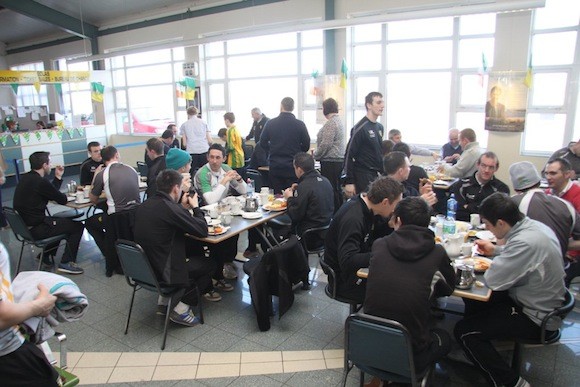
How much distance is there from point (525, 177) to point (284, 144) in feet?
9.15

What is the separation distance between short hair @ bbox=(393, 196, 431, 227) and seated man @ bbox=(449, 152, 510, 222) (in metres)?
2.14

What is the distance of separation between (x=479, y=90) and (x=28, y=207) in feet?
22.5

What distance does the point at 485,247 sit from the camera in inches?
112

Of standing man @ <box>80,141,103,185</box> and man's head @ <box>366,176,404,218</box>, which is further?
standing man @ <box>80,141,103,185</box>

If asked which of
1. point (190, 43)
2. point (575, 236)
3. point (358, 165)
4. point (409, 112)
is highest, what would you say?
point (190, 43)

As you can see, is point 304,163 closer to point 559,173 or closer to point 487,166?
point 487,166

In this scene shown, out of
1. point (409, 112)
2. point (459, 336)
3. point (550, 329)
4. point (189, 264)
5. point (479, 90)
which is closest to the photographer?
point (550, 329)

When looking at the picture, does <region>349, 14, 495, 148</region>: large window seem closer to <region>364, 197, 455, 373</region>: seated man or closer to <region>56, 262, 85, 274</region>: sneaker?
<region>364, 197, 455, 373</region>: seated man

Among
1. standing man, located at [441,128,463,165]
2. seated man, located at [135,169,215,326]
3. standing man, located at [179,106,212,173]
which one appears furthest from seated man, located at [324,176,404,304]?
standing man, located at [179,106,212,173]

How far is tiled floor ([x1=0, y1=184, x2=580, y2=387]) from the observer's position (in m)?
2.89

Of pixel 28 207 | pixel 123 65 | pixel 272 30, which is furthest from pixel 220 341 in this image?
pixel 123 65

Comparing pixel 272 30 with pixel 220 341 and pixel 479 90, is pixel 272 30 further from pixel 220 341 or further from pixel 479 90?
pixel 220 341

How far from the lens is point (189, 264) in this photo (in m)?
3.58

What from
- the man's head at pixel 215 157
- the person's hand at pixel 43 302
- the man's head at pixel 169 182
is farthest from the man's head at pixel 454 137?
the person's hand at pixel 43 302
